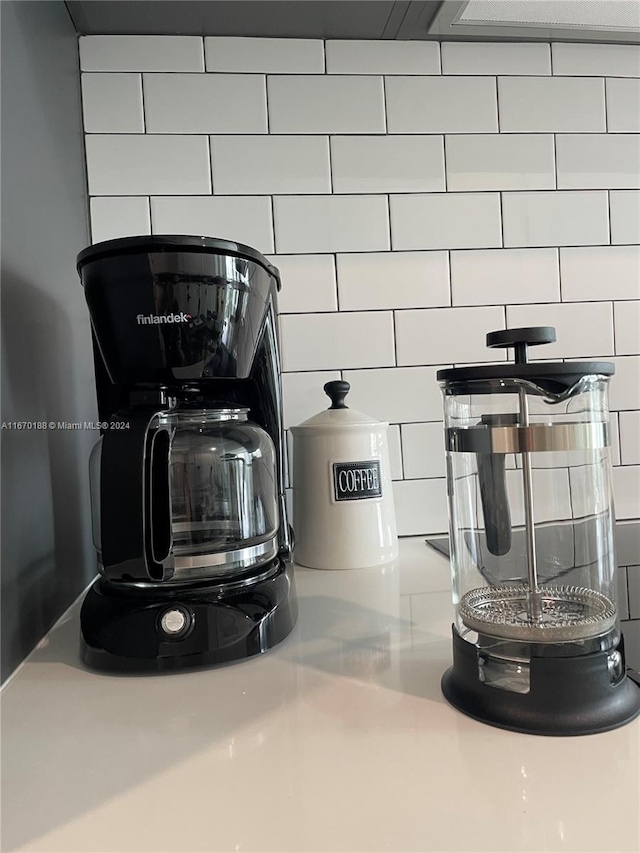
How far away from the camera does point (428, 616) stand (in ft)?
2.21

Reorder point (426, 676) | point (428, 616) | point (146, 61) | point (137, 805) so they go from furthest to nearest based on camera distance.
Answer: point (146, 61) < point (428, 616) < point (426, 676) < point (137, 805)

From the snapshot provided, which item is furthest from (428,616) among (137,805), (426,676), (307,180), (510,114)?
(510,114)

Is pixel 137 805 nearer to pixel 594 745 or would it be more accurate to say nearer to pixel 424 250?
pixel 594 745

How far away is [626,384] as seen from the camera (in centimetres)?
107

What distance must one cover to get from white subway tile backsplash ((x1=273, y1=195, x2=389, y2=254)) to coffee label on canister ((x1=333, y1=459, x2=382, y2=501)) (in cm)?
35

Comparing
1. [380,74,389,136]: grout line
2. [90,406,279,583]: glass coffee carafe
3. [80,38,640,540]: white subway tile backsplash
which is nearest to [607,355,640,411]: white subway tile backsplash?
[80,38,640,540]: white subway tile backsplash

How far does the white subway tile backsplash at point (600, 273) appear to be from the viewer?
3.45 feet

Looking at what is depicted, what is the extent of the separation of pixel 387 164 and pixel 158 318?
587 millimetres

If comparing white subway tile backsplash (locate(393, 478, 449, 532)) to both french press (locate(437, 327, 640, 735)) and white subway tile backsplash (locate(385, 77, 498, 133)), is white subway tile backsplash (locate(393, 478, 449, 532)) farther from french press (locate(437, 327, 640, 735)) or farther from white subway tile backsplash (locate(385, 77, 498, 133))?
white subway tile backsplash (locate(385, 77, 498, 133))

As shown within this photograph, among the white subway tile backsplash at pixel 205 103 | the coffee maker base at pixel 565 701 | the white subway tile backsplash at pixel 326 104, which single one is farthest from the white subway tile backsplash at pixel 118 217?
the coffee maker base at pixel 565 701

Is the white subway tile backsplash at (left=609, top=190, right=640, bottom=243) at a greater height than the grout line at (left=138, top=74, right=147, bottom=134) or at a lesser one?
lesser

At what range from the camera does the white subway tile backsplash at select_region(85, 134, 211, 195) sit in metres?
0.95

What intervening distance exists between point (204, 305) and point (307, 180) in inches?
19.5

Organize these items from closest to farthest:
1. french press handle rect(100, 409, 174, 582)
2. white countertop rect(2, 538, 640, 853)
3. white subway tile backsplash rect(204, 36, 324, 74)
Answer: white countertop rect(2, 538, 640, 853) < french press handle rect(100, 409, 174, 582) < white subway tile backsplash rect(204, 36, 324, 74)
